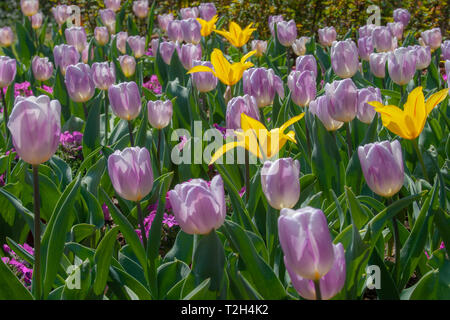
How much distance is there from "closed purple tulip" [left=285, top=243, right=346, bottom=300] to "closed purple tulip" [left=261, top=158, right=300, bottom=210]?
269 millimetres

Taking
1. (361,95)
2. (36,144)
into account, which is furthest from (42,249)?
(361,95)

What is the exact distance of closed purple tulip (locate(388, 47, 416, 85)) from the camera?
2596mm

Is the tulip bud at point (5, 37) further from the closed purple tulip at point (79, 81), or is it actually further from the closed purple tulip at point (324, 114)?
the closed purple tulip at point (324, 114)

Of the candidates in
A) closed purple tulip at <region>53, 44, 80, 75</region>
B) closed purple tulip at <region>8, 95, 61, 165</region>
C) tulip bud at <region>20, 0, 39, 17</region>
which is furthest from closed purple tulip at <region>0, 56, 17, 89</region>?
tulip bud at <region>20, 0, 39, 17</region>

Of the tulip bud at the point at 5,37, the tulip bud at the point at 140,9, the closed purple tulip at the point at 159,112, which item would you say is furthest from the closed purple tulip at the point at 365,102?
the tulip bud at the point at 5,37

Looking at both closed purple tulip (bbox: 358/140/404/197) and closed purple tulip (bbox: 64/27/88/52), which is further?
closed purple tulip (bbox: 64/27/88/52)

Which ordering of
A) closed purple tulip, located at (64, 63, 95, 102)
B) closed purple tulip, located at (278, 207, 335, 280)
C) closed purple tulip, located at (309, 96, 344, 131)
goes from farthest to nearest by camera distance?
closed purple tulip, located at (64, 63, 95, 102) → closed purple tulip, located at (309, 96, 344, 131) → closed purple tulip, located at (278, 207, 335, 280)

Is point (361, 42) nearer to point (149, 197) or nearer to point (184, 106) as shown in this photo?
point (184, 106)

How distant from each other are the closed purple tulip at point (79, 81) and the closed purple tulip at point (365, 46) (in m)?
1.51

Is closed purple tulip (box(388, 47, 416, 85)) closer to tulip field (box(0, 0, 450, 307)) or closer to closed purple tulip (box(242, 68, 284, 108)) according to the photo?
tulip field (box(0, 0, 450, 307))

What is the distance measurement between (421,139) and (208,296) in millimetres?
1441

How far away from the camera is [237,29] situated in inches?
126

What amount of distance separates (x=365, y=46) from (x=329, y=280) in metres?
2.40

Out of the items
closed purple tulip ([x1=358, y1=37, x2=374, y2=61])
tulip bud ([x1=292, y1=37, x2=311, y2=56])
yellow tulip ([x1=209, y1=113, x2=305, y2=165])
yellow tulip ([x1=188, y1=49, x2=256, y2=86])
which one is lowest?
tulip bud ([x1=292, y1=37, x2=311, y2=56])
